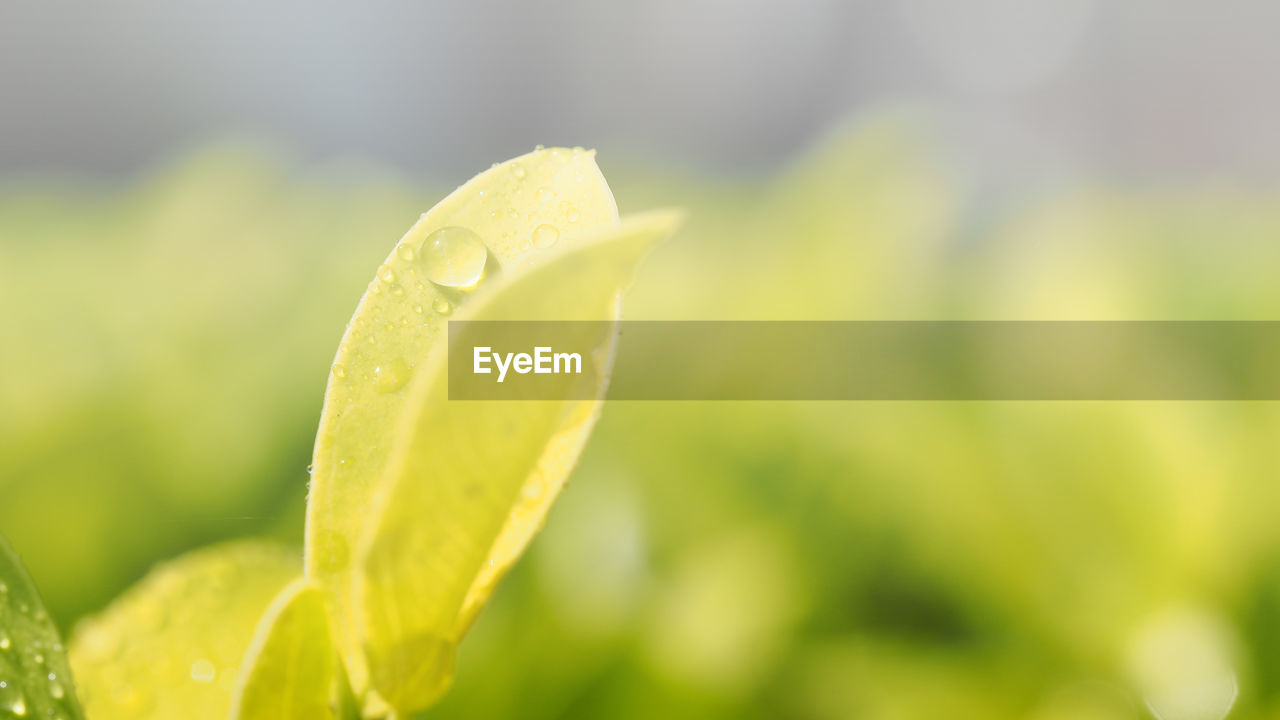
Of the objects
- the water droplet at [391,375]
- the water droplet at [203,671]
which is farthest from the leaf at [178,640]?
the water droplet at [391,375]

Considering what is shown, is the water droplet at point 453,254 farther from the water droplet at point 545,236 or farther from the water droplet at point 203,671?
the water droplet at point 203,671

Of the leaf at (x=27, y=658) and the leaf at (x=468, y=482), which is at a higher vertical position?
the leaf at (x=468, y=482)

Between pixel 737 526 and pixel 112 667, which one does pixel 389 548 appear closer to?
pixel 112 667

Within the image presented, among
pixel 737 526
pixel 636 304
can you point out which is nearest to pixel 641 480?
pixel 737 526

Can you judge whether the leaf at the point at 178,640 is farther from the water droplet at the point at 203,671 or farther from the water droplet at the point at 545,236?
the water droplet at the point at 545,236

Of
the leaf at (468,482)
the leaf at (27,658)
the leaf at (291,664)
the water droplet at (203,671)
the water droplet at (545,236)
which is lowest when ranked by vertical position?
the leaf at (27,658)

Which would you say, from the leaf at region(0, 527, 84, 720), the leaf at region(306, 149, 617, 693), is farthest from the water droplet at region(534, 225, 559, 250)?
the leaf at region(0, 527, 84, 720)
